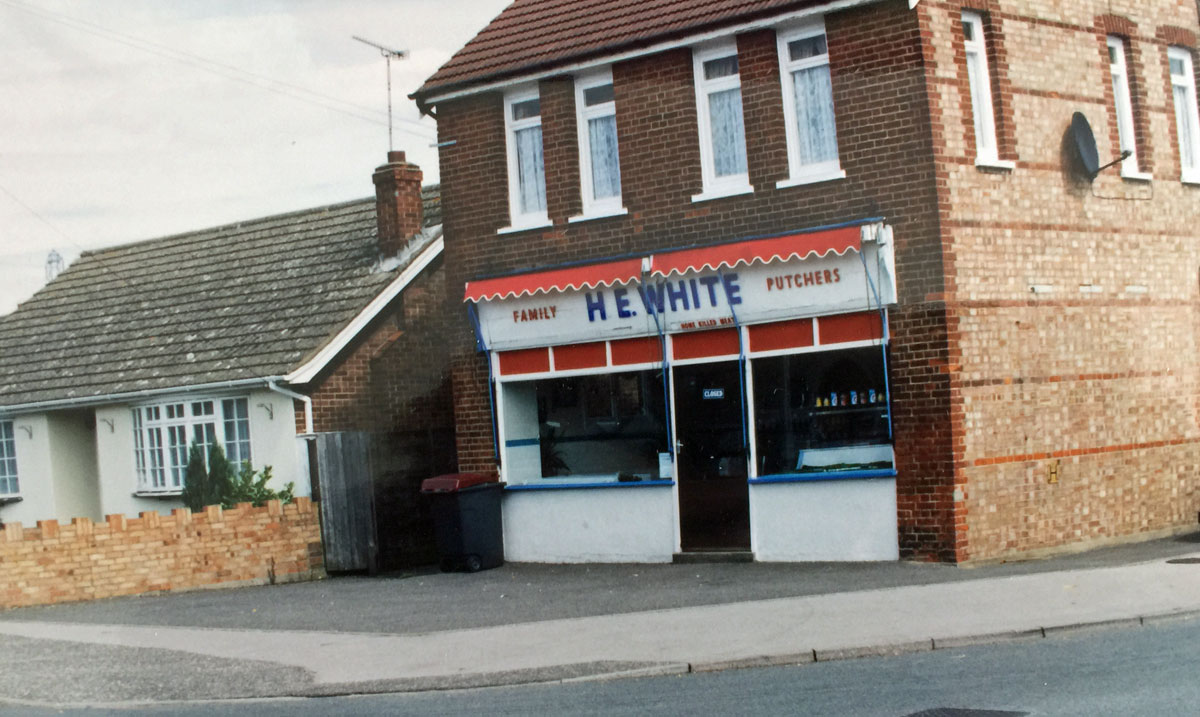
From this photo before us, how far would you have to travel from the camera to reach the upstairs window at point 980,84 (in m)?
15.5

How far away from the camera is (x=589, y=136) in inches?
688

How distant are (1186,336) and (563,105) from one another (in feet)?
27.9

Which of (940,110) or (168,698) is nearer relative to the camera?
(168,698)

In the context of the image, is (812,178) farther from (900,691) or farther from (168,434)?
(168,434)

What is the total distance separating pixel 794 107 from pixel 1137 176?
15.3 feet

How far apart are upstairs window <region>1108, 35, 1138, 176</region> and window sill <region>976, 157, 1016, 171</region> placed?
251 centimetres

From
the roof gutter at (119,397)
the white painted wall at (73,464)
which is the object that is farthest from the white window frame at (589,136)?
the white painted wall at (73,464)

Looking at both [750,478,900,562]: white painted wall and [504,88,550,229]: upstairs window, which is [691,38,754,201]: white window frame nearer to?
[504,88,550,229]: upstairs window

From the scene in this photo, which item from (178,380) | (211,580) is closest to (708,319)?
(211,580)

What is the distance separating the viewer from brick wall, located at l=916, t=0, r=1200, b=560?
14961 mm

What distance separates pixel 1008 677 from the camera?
9000mm

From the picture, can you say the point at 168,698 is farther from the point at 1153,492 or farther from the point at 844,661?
the point at 1153,492

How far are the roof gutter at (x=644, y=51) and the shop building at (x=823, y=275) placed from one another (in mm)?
39

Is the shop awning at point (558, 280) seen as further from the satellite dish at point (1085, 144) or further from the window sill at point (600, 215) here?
the satellite dish at point (1085, 144)
